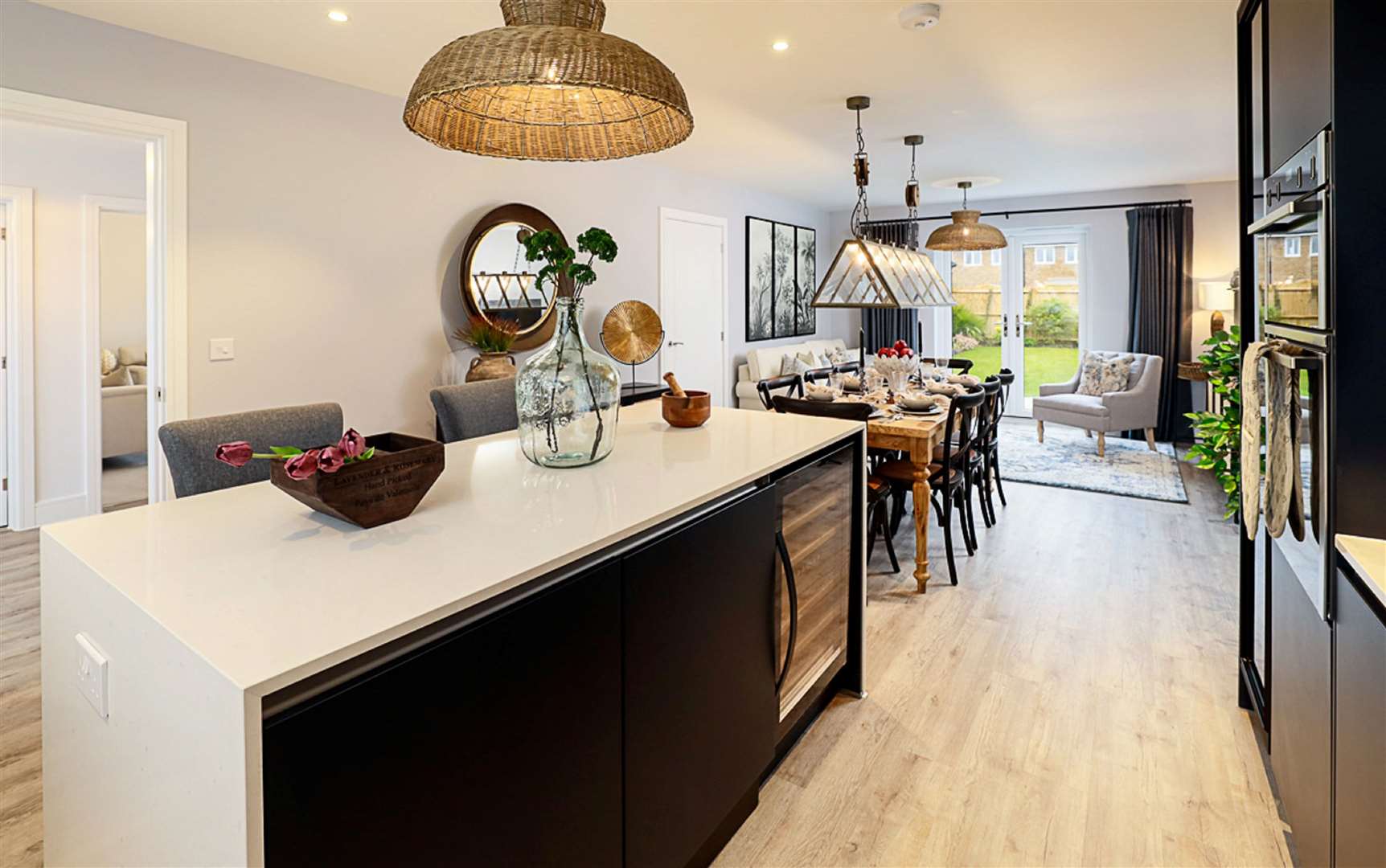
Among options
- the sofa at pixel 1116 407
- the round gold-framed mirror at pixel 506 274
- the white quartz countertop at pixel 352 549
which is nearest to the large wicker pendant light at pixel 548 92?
the white quartz countertop at pixel 352 549

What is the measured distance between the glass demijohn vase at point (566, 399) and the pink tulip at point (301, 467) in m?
0.59

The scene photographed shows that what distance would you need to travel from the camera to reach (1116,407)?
22.3 feet

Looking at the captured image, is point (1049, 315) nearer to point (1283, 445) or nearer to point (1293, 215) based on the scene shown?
point (1293, 215)

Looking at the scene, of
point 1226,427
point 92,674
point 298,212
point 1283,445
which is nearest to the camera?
point 92,674

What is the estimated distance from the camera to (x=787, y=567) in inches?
80.5

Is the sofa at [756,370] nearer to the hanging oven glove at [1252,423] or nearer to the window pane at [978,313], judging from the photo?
the window pane at [978,313]

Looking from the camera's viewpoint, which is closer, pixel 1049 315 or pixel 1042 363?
pixel 1049 315

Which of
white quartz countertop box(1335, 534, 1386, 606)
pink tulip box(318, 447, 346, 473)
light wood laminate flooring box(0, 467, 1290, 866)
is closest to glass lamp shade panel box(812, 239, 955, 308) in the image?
light wood laminate flooring box(0, 467, 1290, 866)

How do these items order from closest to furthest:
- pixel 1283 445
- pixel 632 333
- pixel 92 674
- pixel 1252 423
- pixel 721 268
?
1. pixel 92 674
2. pixel 1283 445
3. pixel 1252 423
4. pixel 632 333
5. pixel 721 268

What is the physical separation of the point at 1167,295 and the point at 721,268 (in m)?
4.44

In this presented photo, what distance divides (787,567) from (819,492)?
301 mm

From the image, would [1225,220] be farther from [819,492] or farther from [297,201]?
[297,201]

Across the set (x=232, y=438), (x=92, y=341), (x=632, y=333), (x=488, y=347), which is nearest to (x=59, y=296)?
(x=92, y=341)

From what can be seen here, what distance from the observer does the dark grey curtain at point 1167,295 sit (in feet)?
24.4
